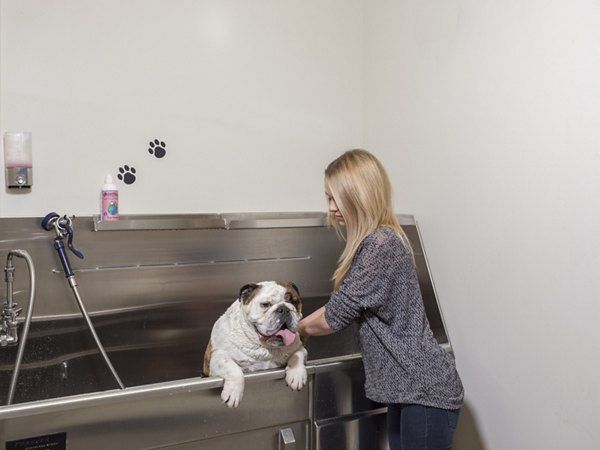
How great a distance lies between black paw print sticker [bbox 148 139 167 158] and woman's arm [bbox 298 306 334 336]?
0.89 m

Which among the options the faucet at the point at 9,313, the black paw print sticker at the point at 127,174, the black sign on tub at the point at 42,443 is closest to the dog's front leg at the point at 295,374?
the black sign on tub at the point at 42,443

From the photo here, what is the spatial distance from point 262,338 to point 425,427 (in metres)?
0.46

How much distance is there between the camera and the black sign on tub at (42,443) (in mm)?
1021

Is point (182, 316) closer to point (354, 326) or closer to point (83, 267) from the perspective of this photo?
point (83, 267)

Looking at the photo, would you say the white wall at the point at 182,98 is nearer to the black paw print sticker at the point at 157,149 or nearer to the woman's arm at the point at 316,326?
the black paw print sticker at the point at 157,149

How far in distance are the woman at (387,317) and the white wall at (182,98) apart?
802mm

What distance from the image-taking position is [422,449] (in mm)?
1249

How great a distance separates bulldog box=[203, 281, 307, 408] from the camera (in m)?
1.27

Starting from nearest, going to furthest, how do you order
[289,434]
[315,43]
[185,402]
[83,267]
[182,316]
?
[185,402], [289,434], [83,267], [182,316], [315,43]

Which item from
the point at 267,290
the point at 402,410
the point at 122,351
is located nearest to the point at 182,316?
the point at 122,351

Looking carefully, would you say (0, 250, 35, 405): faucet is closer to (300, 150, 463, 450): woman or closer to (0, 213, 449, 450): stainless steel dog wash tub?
(0, 213, 449, 450): stainless steel dog wash tub

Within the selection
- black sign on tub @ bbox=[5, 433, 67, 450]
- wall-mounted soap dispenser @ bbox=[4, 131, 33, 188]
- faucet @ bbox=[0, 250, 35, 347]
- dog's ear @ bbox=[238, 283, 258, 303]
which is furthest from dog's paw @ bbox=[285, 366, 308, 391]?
wall-mounted soap dispenser @ bbox=[4, 131, 33, 188]

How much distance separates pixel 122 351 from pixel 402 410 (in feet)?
2.92

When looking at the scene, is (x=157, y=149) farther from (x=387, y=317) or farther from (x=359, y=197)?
(x=387, y=317)
